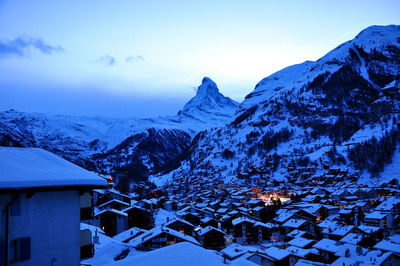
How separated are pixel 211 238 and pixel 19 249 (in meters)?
36.1

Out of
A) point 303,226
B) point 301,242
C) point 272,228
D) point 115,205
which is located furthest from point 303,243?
point 115,205

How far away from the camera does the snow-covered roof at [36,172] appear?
16.8 ft

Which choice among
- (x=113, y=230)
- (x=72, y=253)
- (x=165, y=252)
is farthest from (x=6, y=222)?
(x=113, y=230)

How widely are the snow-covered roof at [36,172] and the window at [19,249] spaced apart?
3.03 feet

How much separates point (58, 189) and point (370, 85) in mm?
214810

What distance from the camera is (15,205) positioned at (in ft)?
17.1

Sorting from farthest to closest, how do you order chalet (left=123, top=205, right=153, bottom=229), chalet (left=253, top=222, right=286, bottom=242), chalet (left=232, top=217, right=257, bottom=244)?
chalet (left=253, top=222, right=286, bottom=242) < chalet (left=232, top=217, right=257, bottom=244) < chalet (left=123, top=205, right=153, bottom=229)

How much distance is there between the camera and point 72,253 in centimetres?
593

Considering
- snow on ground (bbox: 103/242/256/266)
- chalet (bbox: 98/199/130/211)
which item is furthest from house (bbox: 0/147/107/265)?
chalet (bbox: 98/199/130/211)

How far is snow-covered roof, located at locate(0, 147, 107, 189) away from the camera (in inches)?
201

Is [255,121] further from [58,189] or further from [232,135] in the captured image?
[58,189]

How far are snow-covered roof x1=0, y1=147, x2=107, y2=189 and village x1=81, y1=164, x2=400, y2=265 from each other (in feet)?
5.24

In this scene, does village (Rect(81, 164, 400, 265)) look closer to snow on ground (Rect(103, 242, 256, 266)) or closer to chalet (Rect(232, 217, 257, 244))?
chalet (Rect(232, 217, 257, 244))

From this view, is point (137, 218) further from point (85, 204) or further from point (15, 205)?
point (15, 205)
